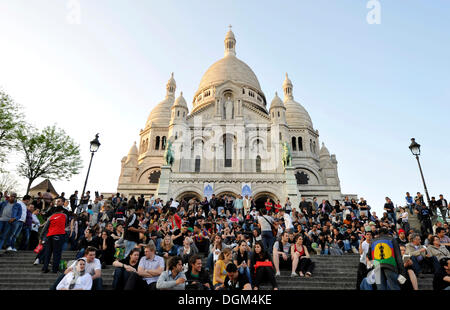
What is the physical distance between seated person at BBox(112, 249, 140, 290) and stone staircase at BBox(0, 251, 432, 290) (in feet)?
4.37

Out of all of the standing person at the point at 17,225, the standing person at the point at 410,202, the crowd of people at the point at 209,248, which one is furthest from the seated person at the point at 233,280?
the standing person at the point at 410,202

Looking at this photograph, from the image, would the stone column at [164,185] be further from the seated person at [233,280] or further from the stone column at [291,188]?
the seated person at [233,280]

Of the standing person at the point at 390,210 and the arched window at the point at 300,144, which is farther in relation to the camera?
the arched window at the point at 300,144

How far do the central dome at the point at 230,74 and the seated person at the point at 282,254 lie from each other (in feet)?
123

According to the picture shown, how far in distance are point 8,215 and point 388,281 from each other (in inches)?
426

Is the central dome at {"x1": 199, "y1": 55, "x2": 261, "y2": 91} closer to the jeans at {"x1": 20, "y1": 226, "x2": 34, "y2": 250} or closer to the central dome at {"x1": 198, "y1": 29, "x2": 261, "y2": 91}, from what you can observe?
the central dome at {"x1": 198, "y1": 29, "x2": 261, "y2": 91}

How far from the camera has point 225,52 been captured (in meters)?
54.4

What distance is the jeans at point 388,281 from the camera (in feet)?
17.3

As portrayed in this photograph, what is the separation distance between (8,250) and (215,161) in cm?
2215

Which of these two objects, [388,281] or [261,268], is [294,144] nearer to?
[261,268]

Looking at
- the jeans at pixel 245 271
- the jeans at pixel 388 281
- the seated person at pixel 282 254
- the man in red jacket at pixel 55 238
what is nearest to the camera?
the jeans at pixel 388 281

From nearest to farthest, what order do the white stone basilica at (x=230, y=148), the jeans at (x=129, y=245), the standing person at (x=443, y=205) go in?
the jeans at (x=129, y=245) < the standing person at (x=443, y=205) < the white stone basilica at (x=230, y=148)

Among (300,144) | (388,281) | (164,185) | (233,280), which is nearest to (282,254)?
(233,280)

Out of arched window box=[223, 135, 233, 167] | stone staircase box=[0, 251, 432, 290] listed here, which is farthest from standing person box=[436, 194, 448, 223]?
arched window box=[223, 135, 233, 167]
